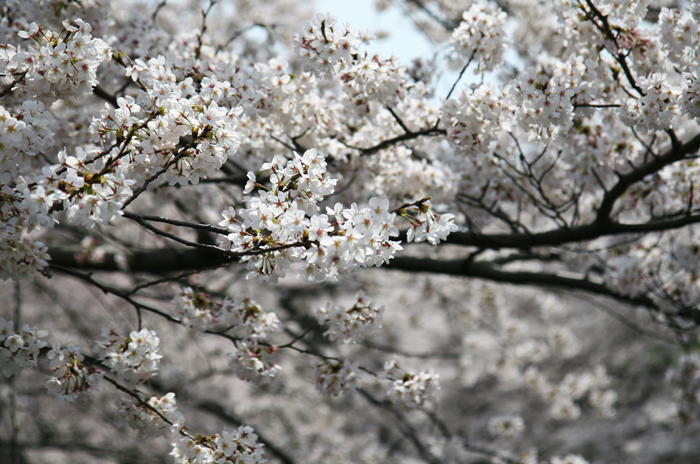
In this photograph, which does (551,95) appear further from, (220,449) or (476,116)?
(220,449)

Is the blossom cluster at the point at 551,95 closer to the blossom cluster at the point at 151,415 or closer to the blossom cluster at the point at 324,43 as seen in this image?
the blossom cluster at the point at 324,43

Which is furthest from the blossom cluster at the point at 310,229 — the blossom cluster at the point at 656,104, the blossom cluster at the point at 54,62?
the blossom cluster at the point at 656,104

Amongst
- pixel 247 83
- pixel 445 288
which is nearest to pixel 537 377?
pixel 445 288

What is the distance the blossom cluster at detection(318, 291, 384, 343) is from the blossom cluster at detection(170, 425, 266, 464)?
73cm

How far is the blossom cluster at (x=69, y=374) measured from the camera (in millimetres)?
2436

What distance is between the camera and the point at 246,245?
199 cm

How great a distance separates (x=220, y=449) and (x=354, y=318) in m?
0.98

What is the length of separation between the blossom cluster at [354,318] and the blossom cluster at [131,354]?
956 mm

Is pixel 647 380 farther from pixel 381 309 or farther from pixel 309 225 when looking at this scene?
pixel 309 225

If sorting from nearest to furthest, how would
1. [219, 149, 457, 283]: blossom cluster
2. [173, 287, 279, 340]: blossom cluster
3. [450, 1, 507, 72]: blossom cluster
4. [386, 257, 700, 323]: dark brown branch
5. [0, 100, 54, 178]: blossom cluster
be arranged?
[219, 149, 457, 283]: blossom cluster → [0, 100, 54, 178]: blossom cluster → [173, 287, 279, 340]: blossom cluster → [450, 1, 507, 72]: blossom cluster → [386, 257, 700, 323]: dark brown branch

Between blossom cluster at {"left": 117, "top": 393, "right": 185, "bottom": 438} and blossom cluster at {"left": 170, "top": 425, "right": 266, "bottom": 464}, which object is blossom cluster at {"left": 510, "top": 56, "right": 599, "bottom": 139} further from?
blossom cluster at {"left": 117, "top": 393, "right": 185, "bottom": 438}

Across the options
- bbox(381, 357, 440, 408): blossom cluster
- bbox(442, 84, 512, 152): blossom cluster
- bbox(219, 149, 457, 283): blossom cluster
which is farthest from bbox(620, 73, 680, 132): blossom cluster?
bbox(381, 357, 440, 408): blossom cluster

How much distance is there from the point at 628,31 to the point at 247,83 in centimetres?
248

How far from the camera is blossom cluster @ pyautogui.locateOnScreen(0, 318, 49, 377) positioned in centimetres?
234
